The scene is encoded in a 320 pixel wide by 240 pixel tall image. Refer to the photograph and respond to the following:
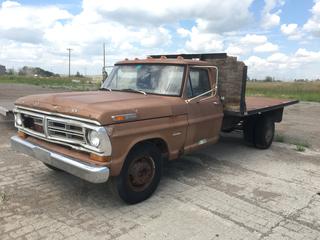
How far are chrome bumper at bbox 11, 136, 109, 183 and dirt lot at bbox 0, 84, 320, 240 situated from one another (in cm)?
55

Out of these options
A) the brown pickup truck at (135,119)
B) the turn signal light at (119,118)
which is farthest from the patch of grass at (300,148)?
the turn signal light at (119,118)

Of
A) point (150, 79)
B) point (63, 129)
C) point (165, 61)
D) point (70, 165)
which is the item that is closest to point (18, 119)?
point (63, 129)

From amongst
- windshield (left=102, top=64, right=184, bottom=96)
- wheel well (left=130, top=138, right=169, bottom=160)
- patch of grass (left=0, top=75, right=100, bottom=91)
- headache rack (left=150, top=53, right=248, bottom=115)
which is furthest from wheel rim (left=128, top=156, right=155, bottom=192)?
patch of grass (left=0, top=75, right=100, bottom=91)

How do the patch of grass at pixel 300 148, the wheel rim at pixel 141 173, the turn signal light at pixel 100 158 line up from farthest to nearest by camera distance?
1. the patch of grass at pixel 300 148
2. the wheel rim at pixel 141 173
3. the turn signal light at pixel 100 158

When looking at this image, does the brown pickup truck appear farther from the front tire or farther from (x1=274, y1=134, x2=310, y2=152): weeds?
(x1=274, y1=134, x2=310, y2=152): weeds

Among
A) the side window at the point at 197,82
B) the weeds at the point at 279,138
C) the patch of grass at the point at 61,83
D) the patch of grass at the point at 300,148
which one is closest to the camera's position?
the side window at the point at 197,82

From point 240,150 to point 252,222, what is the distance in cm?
399

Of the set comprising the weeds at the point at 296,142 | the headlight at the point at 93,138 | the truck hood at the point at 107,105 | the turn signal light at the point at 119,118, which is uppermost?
the truck hood at the point at 107,105

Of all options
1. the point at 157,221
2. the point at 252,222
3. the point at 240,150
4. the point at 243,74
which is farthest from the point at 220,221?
the point at 240,150

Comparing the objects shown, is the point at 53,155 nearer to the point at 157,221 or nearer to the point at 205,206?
the point at 157,221

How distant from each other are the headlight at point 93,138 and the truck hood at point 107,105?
17cm

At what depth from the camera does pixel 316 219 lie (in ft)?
15.5

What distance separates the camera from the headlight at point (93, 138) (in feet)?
14.1

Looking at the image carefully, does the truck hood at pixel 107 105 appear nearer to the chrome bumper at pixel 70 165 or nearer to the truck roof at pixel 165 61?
the chrome bumper at pixel 70 165
